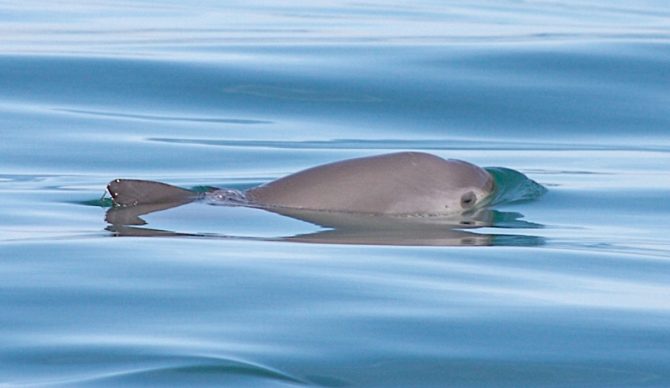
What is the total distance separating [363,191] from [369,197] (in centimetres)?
6

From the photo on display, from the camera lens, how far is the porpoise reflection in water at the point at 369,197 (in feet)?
28.8

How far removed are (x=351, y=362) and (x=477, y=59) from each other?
435 inches

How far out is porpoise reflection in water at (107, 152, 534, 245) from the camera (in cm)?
877

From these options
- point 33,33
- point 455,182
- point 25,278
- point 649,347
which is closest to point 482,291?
point 649,347

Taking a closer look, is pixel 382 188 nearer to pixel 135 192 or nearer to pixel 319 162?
pixel 135 192

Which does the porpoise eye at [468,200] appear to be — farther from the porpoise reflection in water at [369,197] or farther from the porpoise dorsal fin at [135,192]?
the porpoise dorsal fin at [135,192]

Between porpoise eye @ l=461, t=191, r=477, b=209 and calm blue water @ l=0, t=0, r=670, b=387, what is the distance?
0.87 feet

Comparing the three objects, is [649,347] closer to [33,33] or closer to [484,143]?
[484,143]

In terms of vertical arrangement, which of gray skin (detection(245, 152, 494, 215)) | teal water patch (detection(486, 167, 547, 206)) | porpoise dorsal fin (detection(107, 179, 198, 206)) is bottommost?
porpoise dorsal fin (detection(107, 179, 198, 206))

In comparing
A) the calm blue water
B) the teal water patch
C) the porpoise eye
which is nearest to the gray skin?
the porpoise eye

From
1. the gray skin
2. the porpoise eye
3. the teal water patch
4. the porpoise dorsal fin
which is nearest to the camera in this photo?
the porpoise dorsal fin

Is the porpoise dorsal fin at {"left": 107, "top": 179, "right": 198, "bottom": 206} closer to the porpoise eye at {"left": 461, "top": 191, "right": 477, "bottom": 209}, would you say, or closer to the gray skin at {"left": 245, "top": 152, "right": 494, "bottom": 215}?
the gray skin at {"left": 245, "top": 152, "right": 494, "bottom": 215}

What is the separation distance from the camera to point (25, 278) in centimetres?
662

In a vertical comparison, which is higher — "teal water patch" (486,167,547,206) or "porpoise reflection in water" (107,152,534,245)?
"teal water patch" (486,167,547,206)
